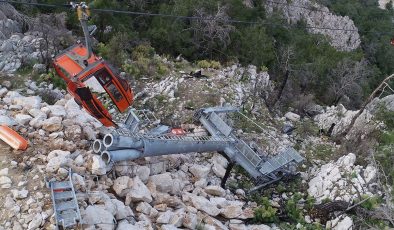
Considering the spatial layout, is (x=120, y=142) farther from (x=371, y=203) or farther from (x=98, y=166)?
(x=371, y=203)

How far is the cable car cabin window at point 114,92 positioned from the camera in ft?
25.5

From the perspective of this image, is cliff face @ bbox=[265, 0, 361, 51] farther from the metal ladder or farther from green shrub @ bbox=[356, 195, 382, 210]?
the metal ladder

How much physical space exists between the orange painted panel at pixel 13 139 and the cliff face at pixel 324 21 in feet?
86.3

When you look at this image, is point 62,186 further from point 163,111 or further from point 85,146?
point 163,111

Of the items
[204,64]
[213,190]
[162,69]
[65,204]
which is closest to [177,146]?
[213,190]

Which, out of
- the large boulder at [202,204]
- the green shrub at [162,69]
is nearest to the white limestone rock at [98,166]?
the large boulder at [202,204]

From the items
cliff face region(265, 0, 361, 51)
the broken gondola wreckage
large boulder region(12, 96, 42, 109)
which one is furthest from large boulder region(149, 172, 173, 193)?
cliff face region(265, 0, 361, 51)

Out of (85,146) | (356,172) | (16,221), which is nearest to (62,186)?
(16,221)

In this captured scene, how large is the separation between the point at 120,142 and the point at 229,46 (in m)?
10.4

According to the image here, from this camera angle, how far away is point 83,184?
6293 millimetres

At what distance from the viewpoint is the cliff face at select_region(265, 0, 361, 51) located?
32.1 metres

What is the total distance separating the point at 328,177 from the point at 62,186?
6.27 metres

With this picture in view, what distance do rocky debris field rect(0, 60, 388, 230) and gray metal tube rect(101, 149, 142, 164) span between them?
0.13 metres

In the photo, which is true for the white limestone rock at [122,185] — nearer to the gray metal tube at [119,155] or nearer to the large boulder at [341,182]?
the gray metal tube at [119,155]
